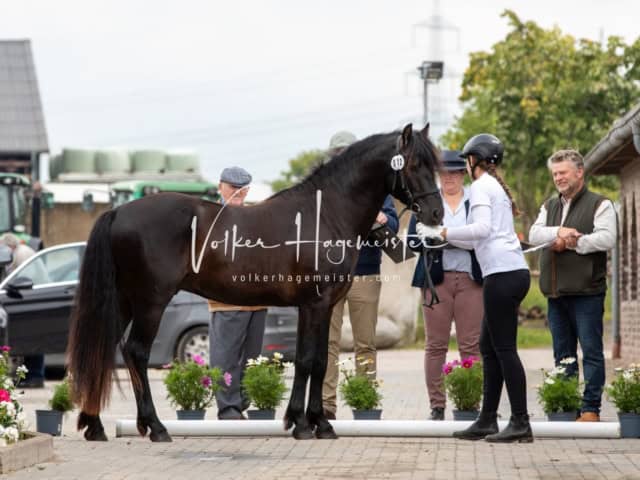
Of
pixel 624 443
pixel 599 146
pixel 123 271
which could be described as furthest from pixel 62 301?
pixel 624 443

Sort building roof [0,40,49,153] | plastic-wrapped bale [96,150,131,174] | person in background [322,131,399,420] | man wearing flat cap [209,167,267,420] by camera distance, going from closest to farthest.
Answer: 1. person in background [322,131,399,420]
2. man wearing flat cap [209,167,267,420]
3. plastic-wrapped bale [96,150,131,174]
4. building roof [0,40,49,153]

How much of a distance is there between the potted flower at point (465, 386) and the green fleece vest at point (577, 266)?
2.83ft

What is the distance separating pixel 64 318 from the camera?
18.8 meters

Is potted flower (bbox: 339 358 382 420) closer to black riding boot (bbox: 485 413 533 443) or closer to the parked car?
black riding boot (bbox: 485 413 533 443)

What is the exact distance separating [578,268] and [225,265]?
2.77 metres

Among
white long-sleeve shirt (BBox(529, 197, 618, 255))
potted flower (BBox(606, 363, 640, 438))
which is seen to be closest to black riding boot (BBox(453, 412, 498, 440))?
→ potted flower (BBox(606, 363, 640, 438))

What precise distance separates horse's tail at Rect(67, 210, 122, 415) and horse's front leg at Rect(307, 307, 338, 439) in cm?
142

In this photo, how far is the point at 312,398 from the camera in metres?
10.6

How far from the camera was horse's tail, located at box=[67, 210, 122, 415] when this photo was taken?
33.6ft

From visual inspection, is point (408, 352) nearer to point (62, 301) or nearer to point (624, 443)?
point (62, 301)

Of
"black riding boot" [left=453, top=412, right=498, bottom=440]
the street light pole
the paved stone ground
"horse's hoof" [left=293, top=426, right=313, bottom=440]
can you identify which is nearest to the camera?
the paved stone ground

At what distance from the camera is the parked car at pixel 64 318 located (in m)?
18.5

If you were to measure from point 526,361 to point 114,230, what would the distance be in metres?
13.2

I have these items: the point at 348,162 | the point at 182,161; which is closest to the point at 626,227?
the point at 348,162
